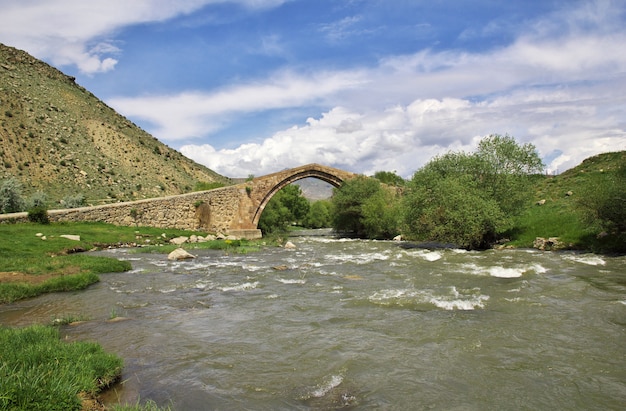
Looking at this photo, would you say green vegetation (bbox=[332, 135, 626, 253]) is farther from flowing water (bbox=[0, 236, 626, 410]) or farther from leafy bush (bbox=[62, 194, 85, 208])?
leafy bush (bbox=[62, 194, 85, 208])

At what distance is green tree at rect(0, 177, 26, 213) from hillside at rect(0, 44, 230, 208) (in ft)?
29.8

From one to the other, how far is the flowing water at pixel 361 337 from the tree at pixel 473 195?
9.95 metres

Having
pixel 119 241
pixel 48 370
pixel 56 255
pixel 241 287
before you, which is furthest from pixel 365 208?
pixel 48 370

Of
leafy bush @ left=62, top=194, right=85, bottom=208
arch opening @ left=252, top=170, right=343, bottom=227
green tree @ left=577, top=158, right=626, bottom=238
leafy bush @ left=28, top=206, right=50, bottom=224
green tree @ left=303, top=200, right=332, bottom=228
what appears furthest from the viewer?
green tree @ left=303, top=200, right=332, bottom=228

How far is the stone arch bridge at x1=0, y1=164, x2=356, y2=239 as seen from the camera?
30266mm

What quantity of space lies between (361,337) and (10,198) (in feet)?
106

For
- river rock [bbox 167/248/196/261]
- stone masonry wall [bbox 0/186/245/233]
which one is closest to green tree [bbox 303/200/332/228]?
stone masonry wall [bbox 0/186/245/233]

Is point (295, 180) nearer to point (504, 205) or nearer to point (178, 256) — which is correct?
point (504, 205)

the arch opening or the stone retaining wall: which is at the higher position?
the arch opening

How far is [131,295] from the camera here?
41.2 ft

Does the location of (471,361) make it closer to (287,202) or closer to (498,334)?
(498,334)

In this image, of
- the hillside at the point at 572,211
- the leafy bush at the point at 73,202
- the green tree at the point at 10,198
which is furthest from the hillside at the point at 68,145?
the hillside at the point at 572,211

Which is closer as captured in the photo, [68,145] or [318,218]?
[68,145]

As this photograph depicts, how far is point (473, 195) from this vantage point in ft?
88.4
